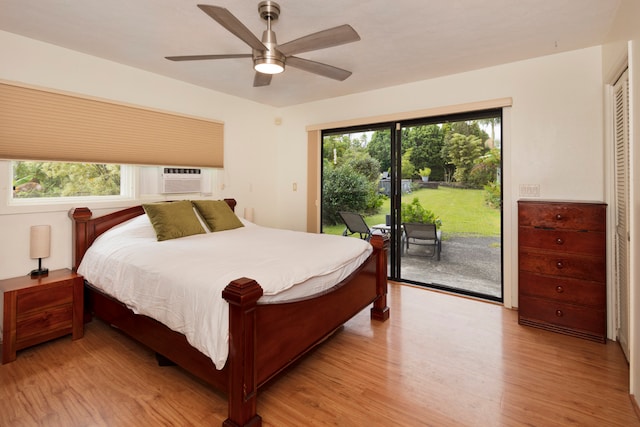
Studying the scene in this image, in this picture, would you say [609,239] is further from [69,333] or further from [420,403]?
[69,333]

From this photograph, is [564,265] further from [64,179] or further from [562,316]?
[64,179]

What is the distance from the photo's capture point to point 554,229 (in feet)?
8.64

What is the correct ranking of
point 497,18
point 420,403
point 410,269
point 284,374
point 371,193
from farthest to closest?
point 371,193 < point 410,269 < point 497,18 < point 284,374 < point 420,403

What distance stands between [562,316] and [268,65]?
121 inches

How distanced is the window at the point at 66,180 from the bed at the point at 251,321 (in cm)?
39

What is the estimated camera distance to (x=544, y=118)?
2984 mm

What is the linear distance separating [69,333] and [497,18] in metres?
4.15

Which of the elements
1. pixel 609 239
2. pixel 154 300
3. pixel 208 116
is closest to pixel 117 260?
pixel 154 300

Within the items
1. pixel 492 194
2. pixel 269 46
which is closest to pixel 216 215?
pixel 269 46

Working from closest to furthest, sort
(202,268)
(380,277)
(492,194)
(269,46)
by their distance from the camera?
(202,268), (269,46), (380,277), (492,194)

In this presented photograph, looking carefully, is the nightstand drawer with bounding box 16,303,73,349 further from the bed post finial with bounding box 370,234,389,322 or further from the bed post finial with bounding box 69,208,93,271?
the bed post finial with bounding box 370,234,389,322

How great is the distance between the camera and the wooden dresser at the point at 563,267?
8.17 feet

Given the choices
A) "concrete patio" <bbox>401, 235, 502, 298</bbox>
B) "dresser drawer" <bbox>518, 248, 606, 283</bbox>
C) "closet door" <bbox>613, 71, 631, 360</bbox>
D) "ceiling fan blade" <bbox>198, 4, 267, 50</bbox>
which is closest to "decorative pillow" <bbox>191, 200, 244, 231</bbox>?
"ceiling fan blade" <bbox>198, 4, 267, 50</bbox>

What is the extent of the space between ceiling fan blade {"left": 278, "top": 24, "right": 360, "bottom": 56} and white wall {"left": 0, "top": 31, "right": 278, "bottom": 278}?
6.85 ft
